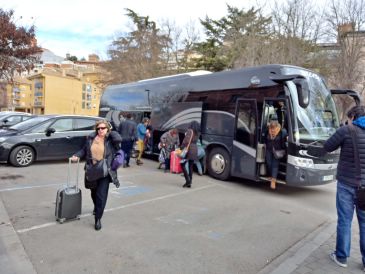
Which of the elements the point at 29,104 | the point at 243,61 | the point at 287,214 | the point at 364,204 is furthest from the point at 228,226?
the point at 29,104

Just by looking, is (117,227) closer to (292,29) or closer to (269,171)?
(269,171)

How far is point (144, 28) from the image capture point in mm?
34969

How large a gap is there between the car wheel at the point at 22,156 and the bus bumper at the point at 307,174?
24.8 ft

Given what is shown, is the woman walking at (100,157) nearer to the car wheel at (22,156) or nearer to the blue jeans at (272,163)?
the blue jeans at (272,163)

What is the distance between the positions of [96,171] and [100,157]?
0.75 feet

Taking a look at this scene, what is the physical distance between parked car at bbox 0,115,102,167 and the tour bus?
3.40 m

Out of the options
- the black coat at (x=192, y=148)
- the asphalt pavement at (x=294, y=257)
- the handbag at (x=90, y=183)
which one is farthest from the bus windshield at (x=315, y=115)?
the handbag at (x=90, y=183)

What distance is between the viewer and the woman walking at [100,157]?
4629 mm

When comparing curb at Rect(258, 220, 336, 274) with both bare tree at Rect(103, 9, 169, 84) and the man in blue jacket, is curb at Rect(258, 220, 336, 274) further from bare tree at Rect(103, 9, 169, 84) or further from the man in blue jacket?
bare tree at Rect(103, 9, 169, 84)

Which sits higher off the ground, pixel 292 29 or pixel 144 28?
pixel 144 28

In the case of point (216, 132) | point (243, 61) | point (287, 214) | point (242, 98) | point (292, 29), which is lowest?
point (287, 214)

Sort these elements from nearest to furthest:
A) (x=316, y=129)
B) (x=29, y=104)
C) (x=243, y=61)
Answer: (x=316, y=129)
(x=243, y=61)
(x=29, y=104)

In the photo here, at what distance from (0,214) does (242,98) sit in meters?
6.08

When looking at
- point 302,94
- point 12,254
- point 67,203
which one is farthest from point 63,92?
point 12,254
